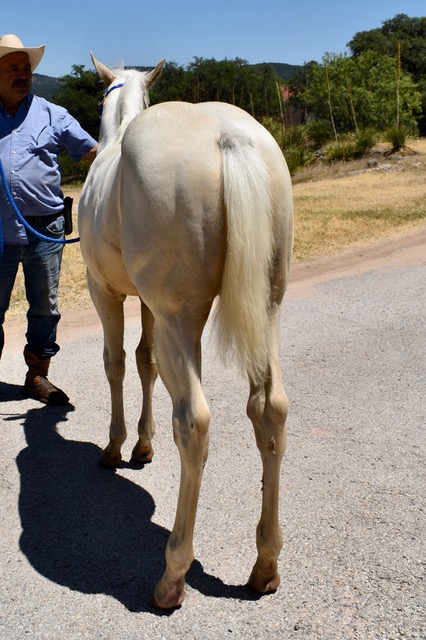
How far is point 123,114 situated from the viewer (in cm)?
382

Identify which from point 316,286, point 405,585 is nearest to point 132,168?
point 405,585

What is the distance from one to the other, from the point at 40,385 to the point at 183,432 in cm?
255

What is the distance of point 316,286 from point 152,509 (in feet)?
15.1

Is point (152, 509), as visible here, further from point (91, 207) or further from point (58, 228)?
point (58, 228)

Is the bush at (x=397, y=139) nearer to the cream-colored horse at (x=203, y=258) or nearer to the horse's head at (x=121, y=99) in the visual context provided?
the horse's head at (x=121, y=99)

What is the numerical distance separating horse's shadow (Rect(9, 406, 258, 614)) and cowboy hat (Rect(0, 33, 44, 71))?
242 centimetres

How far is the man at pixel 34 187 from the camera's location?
445 centimetres

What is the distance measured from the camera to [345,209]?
39.4 ft

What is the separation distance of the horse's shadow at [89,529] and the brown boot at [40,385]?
1.66ft

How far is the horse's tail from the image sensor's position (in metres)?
2.57

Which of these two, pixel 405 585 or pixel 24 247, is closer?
pixel 405 585

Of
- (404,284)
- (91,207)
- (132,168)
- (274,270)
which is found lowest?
(404,284)

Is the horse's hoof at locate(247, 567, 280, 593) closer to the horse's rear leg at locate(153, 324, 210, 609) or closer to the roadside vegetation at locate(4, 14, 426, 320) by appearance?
the horse's rear leg at locate(153, 324, 210, 609)

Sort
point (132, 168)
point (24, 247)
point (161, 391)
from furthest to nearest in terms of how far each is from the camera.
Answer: point (161, 391) < point (24, 247) < point (132, 168)
